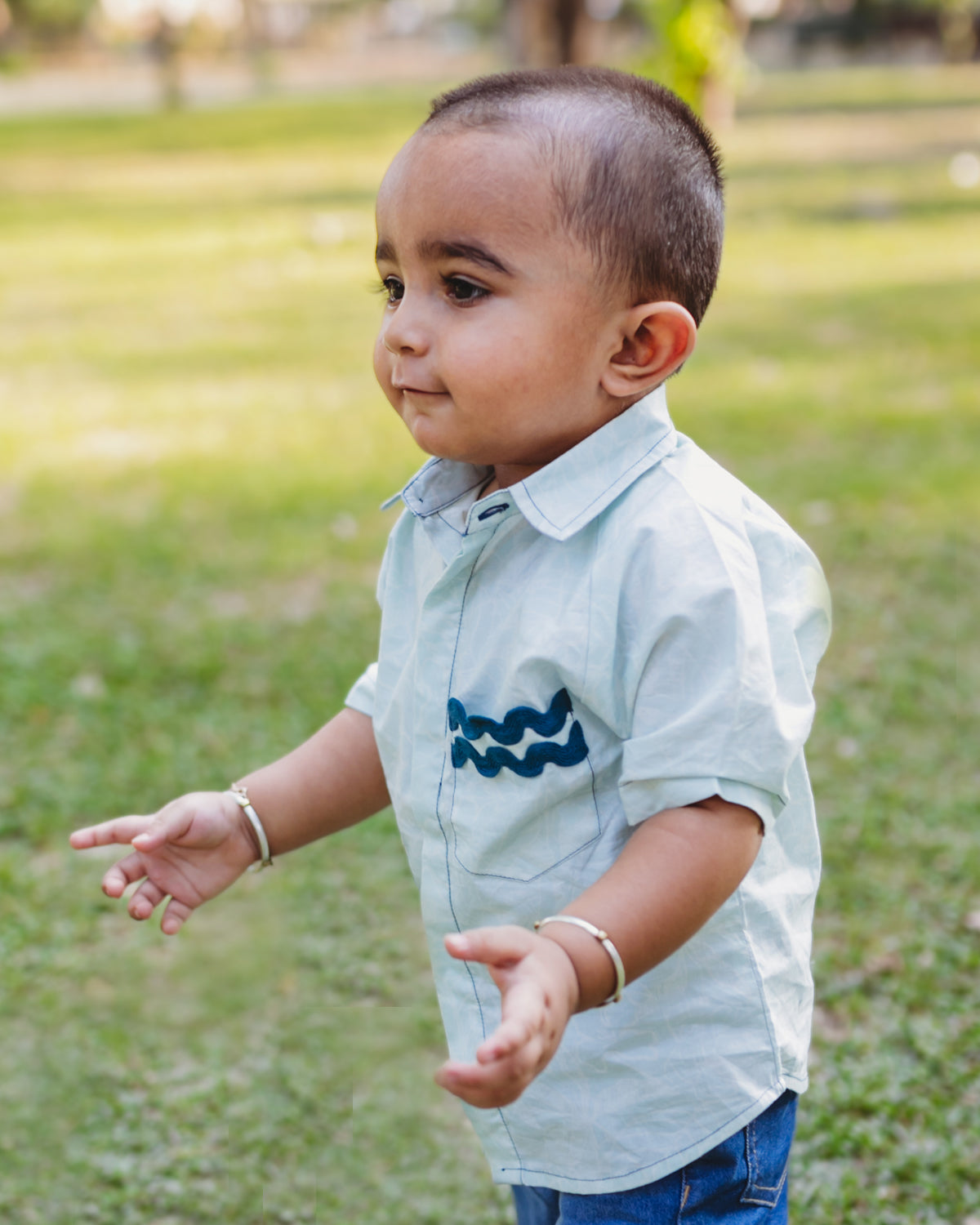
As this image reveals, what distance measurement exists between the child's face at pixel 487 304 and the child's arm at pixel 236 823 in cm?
47

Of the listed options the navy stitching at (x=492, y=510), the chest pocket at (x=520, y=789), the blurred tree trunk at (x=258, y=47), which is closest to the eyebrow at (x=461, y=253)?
the navy stitching at (x=492, y=510)

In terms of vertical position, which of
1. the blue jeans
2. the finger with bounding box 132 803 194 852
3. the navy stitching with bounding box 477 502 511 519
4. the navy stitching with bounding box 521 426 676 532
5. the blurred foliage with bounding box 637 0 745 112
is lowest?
the blurred foliage with bounding box 637 0 745 112

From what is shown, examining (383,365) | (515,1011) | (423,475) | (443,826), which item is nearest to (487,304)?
(383,365)

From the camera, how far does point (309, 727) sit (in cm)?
355

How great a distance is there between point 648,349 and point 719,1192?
0.84 m

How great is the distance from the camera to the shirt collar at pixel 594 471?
134 centimetres

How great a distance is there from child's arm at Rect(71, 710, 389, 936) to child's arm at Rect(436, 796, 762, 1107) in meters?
0.48

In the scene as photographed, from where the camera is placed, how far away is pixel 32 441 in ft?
19.6

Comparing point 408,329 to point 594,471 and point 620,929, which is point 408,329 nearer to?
point 594,471

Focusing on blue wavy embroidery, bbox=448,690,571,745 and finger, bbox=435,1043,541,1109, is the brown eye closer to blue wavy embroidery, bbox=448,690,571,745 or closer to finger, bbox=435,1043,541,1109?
blue wavy embroidery, bbox=448,690,571,745

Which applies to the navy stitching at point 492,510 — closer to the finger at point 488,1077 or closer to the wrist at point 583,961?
the wrist at point 583,961

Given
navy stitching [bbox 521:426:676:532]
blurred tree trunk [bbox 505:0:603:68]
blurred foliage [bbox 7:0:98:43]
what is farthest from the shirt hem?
blurred foliage [bbox 7:0:98:43]

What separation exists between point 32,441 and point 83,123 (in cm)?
1735

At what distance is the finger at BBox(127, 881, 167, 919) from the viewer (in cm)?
160
